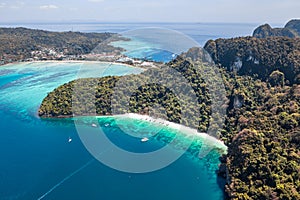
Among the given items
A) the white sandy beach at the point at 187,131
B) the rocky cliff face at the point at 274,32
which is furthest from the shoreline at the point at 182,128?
the rocky cliff face at the point at 274,32

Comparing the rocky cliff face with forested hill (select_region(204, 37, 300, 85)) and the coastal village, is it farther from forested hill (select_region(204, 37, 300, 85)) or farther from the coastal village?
forested hill (select_region(204, 37, 300, 85))

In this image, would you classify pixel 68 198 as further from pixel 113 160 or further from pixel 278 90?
pixel 278 90

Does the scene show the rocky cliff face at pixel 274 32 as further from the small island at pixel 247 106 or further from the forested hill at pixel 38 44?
the forested hill at pixel 38 44

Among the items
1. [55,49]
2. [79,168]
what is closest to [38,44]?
[55,49]

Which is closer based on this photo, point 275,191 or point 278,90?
point 275,191

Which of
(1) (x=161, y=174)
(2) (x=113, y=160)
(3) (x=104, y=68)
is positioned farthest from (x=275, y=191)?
(3) (x=104, y=68)

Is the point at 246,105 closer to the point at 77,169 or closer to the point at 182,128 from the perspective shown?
the point at 182,128
